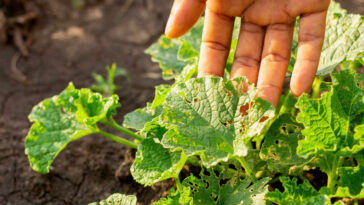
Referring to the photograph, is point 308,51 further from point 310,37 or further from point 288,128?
point 288,128

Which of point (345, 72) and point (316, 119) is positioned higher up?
point (345, 72)

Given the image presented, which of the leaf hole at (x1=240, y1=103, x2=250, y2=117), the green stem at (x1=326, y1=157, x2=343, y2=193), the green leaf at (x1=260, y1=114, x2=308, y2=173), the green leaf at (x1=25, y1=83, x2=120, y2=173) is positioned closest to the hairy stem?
the green stem at (x1=326, y1=157, x2=343, y2=193)

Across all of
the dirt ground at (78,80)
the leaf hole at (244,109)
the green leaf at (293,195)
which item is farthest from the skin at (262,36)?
the dirt ground at (78,80)

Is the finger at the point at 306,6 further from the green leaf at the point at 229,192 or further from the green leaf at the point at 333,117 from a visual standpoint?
the green leaf at the point at 229,192

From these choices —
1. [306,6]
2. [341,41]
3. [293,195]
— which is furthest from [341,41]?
[293,195]

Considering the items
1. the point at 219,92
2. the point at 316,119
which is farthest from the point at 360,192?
the point at 219,92

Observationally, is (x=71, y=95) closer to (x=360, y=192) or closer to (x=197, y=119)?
(x=197, y=119)

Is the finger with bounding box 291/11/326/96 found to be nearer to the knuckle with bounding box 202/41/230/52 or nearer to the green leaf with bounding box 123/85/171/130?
the knuckle with bounding box 202/41/230/52
